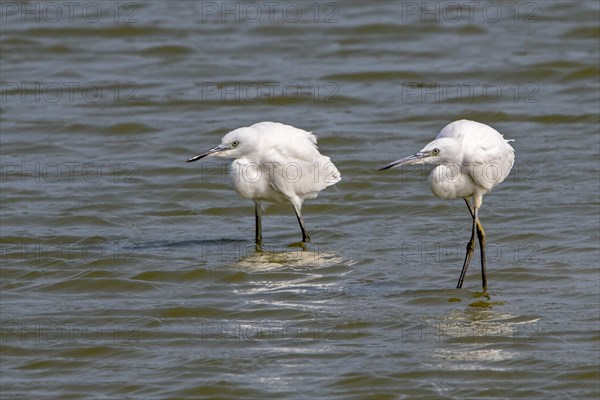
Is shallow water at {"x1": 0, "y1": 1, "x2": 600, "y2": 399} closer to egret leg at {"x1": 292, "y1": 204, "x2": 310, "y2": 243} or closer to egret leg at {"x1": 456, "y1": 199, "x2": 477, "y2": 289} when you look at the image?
egret leg at {"x1": 456, "y1": 199, "x2": 477, "y2": 289}

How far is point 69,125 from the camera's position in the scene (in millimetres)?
17844

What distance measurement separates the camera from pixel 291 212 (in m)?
14.6

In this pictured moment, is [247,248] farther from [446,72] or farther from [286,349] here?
[446,72]

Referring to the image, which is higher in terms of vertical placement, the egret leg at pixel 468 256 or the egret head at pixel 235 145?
the egret head at pixel 235 145

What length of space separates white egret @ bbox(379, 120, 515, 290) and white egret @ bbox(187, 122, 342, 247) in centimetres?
209

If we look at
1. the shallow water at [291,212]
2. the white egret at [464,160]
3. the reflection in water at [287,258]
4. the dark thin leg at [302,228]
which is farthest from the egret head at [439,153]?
the dark thin leg at [302,228]

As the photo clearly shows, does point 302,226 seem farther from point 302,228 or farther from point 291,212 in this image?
point 291,212

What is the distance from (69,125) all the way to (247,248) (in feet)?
18.8

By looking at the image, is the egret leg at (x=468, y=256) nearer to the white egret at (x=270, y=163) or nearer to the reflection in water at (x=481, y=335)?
the reflection in water at (x=481, y=335)

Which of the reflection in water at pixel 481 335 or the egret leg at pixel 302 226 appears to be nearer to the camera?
the reflection in water at pixel 481 335

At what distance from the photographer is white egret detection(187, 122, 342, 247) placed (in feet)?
41.1

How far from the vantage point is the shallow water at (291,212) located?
9562mm

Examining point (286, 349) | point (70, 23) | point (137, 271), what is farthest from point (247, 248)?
point (70, 23)

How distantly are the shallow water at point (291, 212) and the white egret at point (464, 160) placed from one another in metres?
0.93
